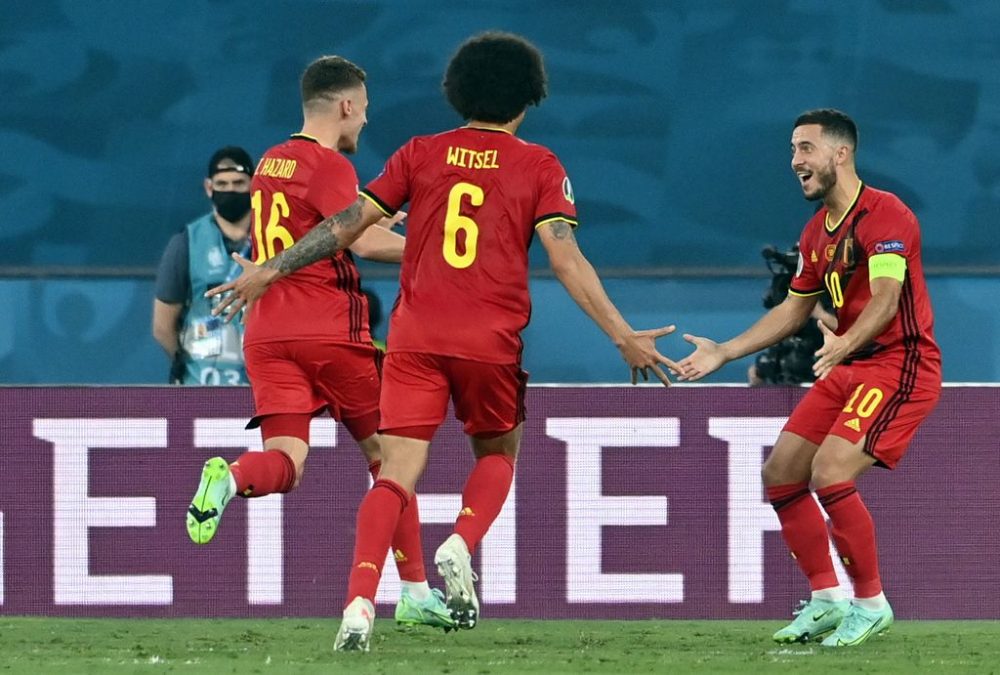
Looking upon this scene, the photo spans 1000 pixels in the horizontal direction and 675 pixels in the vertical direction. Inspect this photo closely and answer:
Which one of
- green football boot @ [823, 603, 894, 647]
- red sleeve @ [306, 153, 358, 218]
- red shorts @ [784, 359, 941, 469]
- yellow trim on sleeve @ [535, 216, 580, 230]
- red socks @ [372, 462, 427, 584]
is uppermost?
red sleeve @ [306, 153, 358, 218]

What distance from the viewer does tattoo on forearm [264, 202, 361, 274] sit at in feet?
22.3

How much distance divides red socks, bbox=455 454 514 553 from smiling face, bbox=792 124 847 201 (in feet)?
4.68

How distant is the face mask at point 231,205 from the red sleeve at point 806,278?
2.68 metres

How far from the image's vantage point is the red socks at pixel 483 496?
6.74m

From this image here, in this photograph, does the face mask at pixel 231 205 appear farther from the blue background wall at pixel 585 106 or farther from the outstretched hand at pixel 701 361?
the outstretched hand at pixel 701 361

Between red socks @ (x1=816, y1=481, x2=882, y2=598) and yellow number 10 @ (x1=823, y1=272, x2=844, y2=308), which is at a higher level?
yellow number 10 @ (x1=823, y1=272, x2=844, y2=308)

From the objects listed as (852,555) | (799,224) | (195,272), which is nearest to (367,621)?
(852,555)

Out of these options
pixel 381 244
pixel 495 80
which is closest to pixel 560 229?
pixel 495 80

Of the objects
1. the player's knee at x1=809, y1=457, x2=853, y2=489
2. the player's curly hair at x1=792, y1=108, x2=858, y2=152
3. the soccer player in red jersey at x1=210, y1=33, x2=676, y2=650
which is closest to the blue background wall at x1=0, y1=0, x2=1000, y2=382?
the player's curly hair at x1=792, y1=108, x2=858, y2=152

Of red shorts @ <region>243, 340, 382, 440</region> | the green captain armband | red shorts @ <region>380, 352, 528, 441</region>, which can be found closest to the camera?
red shorts @ <region>380, 352, 528, 441</region>

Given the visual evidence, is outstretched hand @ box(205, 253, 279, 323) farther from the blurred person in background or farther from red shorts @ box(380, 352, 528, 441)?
the blurred person in background

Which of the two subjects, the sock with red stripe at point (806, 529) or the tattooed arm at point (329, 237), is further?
the sock with red stripe at point (806, 529)

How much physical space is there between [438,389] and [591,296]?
56 centimetres

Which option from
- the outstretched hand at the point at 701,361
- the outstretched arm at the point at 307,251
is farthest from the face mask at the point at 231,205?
the outstretched hand at the point at 701,361
